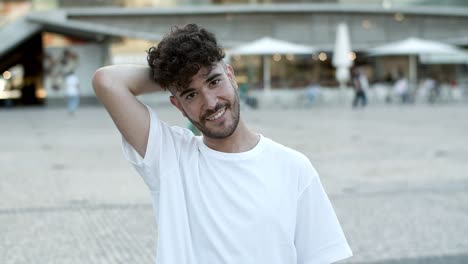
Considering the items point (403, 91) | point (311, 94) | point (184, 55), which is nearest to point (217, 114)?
point (184, 55)

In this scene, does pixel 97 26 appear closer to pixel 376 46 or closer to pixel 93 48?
pixel 93 48

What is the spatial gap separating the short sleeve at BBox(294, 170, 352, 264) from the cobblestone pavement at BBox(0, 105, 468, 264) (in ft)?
9.60

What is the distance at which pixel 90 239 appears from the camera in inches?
224

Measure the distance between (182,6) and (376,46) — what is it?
11.2m

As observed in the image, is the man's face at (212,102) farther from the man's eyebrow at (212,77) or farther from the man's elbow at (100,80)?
the man's elbow at (100,80)

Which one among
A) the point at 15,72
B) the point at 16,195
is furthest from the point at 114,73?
the point at 15,72

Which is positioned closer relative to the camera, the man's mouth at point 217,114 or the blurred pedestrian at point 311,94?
the man's mouth at point 217,114

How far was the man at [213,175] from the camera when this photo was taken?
6.70ft

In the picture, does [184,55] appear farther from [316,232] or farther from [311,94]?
[311,94]

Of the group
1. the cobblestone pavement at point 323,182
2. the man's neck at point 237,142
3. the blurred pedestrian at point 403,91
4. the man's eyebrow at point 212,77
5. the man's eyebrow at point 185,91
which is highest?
the man's eyebrow at point 212,77

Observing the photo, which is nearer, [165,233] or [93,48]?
[165,233]

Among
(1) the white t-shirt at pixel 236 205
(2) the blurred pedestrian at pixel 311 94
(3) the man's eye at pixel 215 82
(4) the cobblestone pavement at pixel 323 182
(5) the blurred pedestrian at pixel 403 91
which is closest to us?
(1) the white t-shirt at pixel 236 205

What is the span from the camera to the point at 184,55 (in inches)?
81.0

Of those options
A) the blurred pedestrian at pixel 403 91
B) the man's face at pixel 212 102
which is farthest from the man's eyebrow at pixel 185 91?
the blurred pedestrian at pixel 403 91
